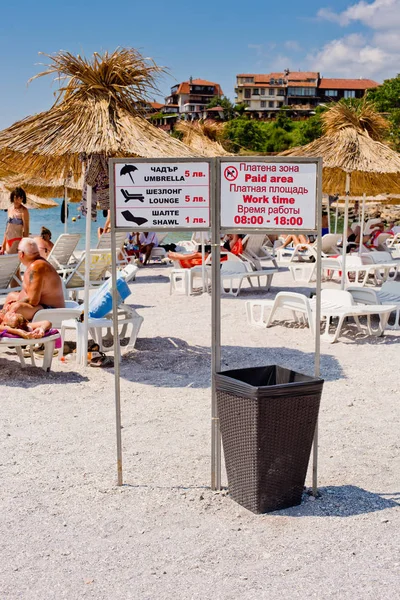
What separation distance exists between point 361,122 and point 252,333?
5.26 metres

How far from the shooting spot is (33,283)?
21.6 ft

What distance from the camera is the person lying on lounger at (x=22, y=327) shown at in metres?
6.21

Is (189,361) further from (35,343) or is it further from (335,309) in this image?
(335,309)

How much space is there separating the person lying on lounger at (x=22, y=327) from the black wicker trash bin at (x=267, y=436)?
2.91m

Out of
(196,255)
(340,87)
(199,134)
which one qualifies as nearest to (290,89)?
(340,87)

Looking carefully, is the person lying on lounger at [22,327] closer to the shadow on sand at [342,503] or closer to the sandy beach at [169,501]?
the sandy beach at [169,501]

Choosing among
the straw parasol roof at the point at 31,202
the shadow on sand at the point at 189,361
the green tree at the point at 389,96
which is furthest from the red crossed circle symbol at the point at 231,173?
the green tree at the point at 389,96

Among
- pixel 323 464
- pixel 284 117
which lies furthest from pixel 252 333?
pixel 284 117

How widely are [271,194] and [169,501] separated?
5.09ft

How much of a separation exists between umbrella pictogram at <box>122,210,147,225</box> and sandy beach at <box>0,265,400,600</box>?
1.35m

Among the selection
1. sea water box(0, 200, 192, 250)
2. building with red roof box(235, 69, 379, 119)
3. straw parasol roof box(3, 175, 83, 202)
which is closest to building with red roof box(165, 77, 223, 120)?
building with red roof box(235, 69, 379, 119)

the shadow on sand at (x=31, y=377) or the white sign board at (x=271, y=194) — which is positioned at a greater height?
the white sign board at (x=271, y=194)

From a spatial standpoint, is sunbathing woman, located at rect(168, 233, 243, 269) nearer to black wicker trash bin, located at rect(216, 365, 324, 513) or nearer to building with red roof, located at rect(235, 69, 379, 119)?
black wicker trash bin, located at rect(216, 365, 324, 513)

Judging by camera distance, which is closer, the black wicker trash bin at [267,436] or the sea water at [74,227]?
the black wicker trash bin at [267,436]
